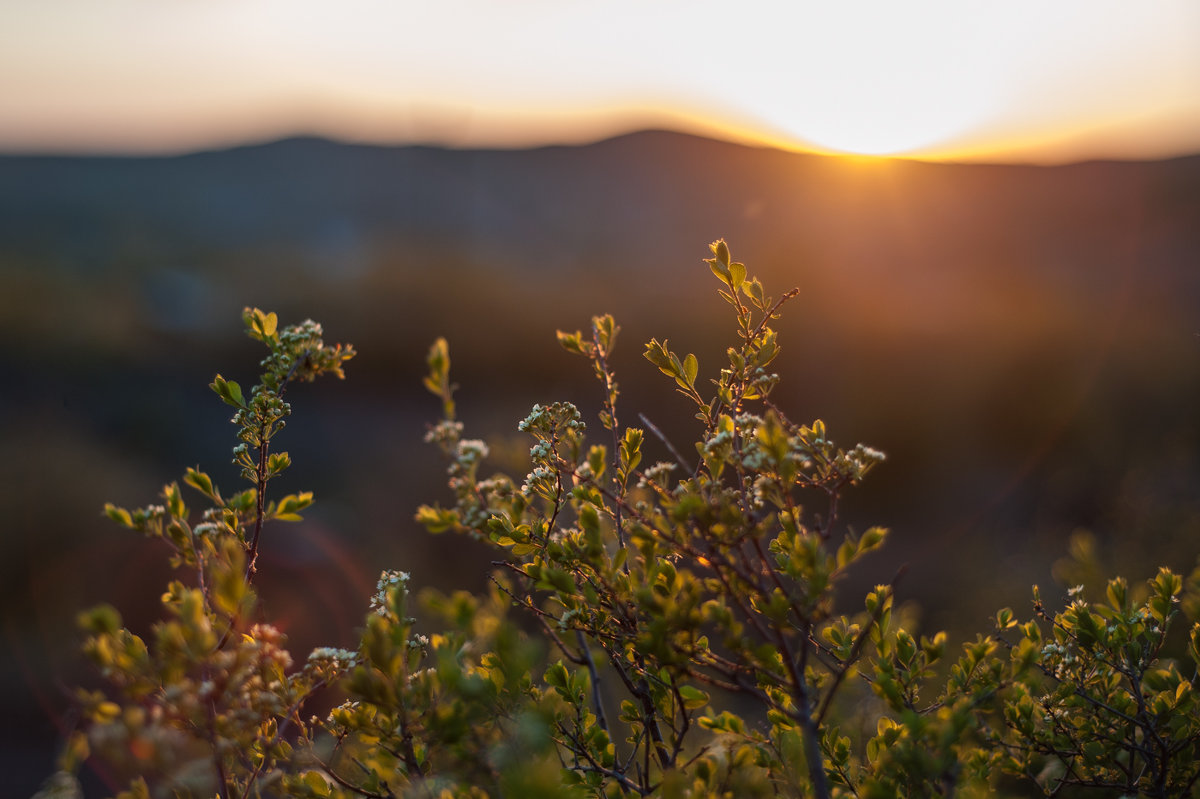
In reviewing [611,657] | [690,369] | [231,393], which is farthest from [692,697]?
[231,393]

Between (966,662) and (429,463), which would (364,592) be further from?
(966,662)

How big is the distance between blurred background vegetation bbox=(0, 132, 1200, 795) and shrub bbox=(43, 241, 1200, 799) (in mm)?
381

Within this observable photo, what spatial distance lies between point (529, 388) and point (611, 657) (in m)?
13.3

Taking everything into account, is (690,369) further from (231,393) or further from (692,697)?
(231,393)

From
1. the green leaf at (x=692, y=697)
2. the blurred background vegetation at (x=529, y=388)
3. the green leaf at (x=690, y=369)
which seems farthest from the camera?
the blurred background vegetation at (x=529, y=388)

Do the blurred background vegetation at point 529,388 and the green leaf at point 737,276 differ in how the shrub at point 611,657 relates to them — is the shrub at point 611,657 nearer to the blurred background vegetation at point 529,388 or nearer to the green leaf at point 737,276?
the green leaf at point 737,276

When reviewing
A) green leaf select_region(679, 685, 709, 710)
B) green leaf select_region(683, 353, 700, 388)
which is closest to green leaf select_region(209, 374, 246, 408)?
green leaf select_region(683, 353, 700, 388)

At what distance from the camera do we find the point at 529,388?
15.0 meters

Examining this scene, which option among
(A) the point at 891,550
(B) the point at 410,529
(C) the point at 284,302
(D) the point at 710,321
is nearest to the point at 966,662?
(B) the point at 410,529

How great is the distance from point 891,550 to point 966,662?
10.6m

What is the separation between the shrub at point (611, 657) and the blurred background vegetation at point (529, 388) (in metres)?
0.38

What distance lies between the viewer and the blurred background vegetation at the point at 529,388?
25.1 ft

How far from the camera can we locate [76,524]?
8023mm

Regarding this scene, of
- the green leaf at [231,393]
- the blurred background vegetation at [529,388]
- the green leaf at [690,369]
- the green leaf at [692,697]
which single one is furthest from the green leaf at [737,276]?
the green leaf at [231,393]
